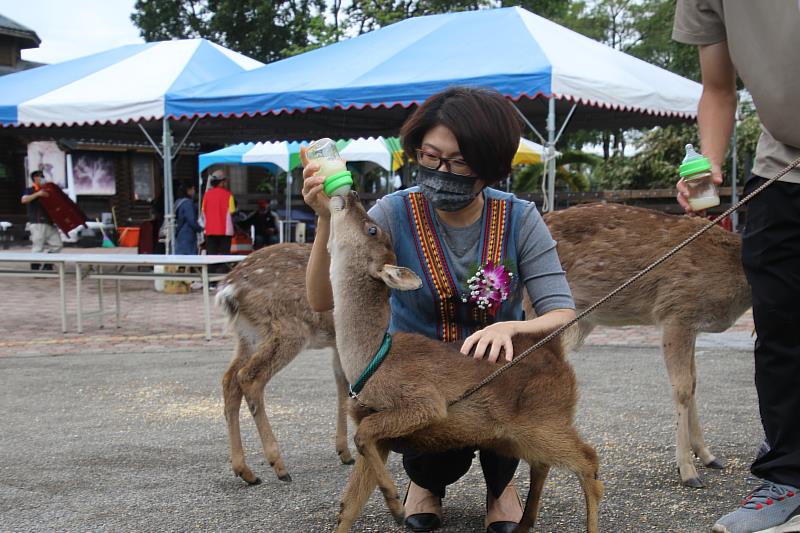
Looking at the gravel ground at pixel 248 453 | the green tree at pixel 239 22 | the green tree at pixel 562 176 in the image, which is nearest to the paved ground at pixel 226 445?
the gravel ground at pixel 248 453

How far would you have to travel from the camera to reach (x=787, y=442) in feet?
9.88

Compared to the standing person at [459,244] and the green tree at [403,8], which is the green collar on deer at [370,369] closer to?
the standing person at [459,244]

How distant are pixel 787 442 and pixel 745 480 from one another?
3.74ft

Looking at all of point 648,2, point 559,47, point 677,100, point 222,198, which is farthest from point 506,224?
point 648,2

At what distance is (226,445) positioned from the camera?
4848 mm

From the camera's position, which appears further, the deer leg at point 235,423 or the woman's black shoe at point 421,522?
the deer leg at point 235,423

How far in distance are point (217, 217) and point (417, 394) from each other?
1197 centimetres

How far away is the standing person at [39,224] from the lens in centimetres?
1573

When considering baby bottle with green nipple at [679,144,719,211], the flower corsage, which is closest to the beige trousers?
the flower corsage

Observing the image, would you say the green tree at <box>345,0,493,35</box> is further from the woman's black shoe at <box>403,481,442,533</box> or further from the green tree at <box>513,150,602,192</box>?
the woman's black shoe at <box>403,481,442,533</box>

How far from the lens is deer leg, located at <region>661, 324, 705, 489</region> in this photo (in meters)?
4.05

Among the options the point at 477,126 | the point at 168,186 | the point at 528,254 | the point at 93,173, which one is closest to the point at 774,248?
the point at 528,254

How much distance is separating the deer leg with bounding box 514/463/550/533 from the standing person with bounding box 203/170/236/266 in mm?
11716

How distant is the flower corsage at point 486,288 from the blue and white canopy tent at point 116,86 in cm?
1053
